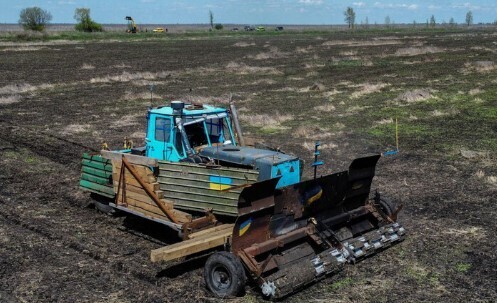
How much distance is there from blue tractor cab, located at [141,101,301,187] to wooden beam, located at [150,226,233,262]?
1.39 m

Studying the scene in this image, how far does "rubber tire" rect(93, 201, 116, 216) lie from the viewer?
1298cm

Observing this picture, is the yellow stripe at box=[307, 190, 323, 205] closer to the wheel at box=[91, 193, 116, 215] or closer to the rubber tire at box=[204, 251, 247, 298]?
the rubber tire at box=[204, 251, 247, 298]

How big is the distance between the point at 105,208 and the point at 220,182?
4.09 meters

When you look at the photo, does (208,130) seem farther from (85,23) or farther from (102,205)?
(85,23)

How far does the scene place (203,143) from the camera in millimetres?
11672

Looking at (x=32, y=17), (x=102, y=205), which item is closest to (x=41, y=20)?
(x=32, y=17)

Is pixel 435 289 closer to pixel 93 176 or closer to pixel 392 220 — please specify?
pixel 392 220

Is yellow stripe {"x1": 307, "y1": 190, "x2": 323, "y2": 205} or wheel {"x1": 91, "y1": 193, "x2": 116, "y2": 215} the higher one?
yellow stripe {"x1": 307, "y1": 190, "x2": 323, "y2": 205}

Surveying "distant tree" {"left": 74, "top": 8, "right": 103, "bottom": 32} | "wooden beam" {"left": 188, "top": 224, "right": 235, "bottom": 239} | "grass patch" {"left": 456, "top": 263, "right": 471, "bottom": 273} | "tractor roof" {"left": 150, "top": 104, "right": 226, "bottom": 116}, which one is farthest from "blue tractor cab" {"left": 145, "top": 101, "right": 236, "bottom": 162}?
"distant tree" {"left": 74, "top": 8, "right": 103, "bottom": 32}

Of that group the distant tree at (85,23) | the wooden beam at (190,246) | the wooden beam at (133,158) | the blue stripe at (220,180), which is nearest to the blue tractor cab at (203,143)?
the blue stripe at (220,180)

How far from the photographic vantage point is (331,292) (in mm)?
9000

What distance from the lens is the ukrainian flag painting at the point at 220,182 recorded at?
33.8 ft

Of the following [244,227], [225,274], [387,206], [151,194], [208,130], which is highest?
[208,130]

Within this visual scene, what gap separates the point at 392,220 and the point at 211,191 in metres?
3.88
